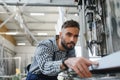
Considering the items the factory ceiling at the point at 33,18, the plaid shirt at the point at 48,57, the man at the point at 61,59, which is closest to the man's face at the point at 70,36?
the man at the point at 61,59

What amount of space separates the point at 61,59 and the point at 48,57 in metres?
0.21

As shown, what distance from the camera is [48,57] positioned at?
5.34 ft

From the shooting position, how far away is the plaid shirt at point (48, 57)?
1340 millimetres

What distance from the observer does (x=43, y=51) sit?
169 centimetres

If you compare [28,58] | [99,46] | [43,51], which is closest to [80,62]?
[43,51]

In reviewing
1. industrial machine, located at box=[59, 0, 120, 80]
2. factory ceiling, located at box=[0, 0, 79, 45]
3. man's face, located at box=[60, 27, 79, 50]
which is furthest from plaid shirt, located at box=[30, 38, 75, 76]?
factory ceiling, located at box=[0, 0, 79, 45]

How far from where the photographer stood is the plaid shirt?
1340 mm

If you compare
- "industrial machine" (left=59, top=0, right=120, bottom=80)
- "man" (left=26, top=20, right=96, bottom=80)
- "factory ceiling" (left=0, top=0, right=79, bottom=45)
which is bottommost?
"man" (left=26, top=20, right=96, bottom=80)

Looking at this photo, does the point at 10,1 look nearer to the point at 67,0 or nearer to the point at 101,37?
the point at 67,0

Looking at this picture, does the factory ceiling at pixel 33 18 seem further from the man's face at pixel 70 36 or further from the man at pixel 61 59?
the man's face at pixel 70 36

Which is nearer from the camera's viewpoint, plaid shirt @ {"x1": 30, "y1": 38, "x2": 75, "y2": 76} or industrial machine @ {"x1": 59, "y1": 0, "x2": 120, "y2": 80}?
plaid shirt @ {"x1": 30, "y1": 38, "x2": 75, "y2": 76}

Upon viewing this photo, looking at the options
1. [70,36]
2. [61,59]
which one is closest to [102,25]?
[61,59]

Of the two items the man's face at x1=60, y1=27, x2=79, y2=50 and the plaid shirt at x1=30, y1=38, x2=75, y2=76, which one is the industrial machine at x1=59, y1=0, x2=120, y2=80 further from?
the man's face at x1=60, y1=27, x2=79, y2=50

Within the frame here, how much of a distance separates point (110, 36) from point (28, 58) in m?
15.9
